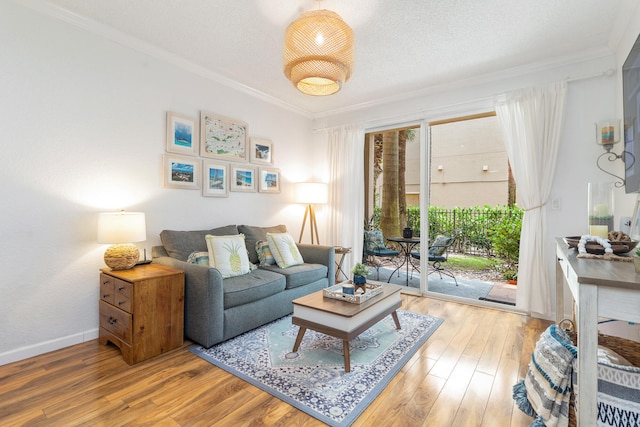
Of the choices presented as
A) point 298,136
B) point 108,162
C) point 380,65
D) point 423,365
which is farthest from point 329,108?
point 423,365

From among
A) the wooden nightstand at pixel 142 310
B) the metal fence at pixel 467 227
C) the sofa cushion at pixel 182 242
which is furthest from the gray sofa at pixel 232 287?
the metal fence at pixel 467 227

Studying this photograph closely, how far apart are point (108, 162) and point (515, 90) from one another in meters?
4.10

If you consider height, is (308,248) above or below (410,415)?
above

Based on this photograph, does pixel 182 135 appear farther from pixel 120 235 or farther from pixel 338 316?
pixel 338 316

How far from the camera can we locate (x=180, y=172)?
3162 mm

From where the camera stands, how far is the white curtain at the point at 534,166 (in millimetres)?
2990

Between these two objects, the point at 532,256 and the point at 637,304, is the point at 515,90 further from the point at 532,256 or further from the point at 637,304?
the point at 637,304

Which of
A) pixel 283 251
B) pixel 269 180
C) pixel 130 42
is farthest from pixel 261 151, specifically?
pixel 130 42

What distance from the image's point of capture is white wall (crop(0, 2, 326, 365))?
2.18 meters

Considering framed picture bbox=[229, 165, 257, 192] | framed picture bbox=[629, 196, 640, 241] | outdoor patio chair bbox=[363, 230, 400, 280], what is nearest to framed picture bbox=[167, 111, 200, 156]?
A: framed picture bbox=[229, 165, 257, 192]

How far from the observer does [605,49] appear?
9.12ft

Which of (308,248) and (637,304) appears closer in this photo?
(637,304)

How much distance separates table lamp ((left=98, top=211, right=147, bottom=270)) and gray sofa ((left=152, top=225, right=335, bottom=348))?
30cm

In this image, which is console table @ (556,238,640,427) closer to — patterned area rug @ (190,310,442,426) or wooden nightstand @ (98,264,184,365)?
patterned area rug @ (190,310,442,426)
